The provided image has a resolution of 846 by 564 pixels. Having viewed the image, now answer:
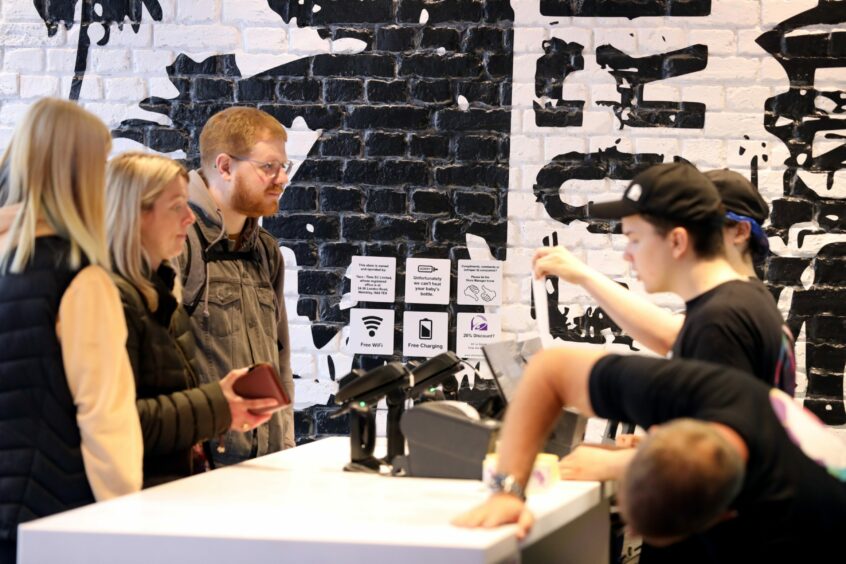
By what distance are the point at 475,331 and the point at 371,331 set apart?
41 cm

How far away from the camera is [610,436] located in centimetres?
329

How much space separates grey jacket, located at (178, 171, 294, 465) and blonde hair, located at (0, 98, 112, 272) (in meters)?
0.98

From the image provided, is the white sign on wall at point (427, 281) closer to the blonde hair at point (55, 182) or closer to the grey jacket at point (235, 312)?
the grey jacket at point (235, 312)

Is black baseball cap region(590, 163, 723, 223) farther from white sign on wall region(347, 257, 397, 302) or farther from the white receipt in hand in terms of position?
white sign on wall region(347, 257, 397, 302)

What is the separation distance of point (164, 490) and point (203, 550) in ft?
1.54

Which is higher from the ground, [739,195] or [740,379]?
[739,195]

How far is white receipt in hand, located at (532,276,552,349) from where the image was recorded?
167 inches

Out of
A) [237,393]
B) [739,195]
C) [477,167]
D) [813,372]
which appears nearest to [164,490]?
[237,393]

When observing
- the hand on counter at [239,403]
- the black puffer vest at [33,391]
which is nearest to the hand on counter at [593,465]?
the hand on counter at [239,403]

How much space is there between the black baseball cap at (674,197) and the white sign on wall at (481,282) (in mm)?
1961

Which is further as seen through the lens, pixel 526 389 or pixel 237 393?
pixel 237 393

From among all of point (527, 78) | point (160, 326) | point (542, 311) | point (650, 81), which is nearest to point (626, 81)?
point (650, 81)

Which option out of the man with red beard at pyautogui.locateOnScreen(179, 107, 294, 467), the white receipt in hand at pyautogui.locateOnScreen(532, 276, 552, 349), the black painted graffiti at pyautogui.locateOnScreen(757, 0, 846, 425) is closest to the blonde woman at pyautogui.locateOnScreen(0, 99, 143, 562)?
the man with red beard at pyautogui.locateOnScreen(179, 107, 294, 467)

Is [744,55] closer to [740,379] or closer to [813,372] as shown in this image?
[813,372]
